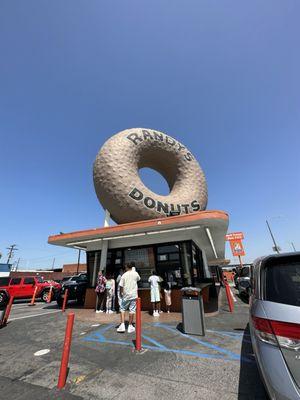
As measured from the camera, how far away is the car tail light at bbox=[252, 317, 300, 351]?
1.75 m

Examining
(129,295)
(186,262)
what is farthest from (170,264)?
→ (129,295)

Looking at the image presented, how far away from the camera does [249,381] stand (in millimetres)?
2941

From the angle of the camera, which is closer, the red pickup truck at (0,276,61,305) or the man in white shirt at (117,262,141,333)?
the man in white shirt at (117,262,141,333)

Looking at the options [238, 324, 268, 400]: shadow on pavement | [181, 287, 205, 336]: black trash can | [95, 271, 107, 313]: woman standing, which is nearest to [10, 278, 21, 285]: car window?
Answer: [95, 271, 107, 313]: woman standing

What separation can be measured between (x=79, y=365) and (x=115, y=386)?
105cm

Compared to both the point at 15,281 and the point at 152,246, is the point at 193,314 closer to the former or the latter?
the point at 152,246

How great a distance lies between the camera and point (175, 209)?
9.65 m

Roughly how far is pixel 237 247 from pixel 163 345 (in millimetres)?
24088

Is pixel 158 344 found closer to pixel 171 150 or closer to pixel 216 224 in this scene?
pixel 216 224

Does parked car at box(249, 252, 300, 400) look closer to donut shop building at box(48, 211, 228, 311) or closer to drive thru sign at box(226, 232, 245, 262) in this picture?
donut shop building at box(48, 211, 228, 311)

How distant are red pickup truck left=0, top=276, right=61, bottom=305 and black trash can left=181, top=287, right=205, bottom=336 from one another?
38.2ft

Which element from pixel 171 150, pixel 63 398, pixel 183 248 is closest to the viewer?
pixel 63 398

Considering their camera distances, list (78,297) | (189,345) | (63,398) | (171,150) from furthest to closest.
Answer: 1. (78,297)
2. (171,150)
3. (189,345)
4. (63,398)

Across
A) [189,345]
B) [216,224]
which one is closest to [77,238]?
[216,224]
